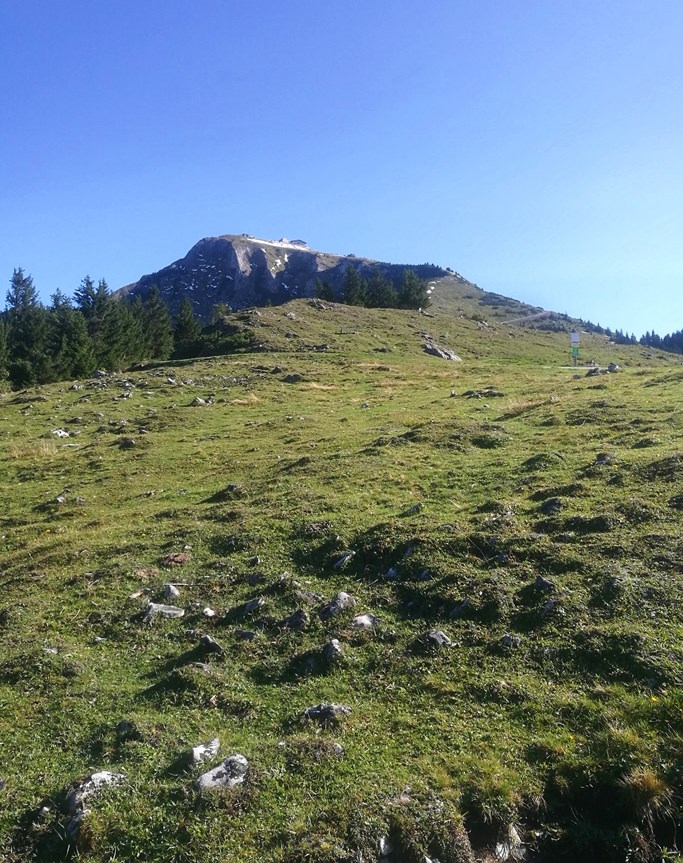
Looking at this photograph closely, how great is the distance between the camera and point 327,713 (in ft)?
25.2

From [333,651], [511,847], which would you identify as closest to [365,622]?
[333,651]

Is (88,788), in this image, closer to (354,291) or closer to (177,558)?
(177,558)

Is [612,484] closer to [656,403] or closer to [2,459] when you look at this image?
[656,403]

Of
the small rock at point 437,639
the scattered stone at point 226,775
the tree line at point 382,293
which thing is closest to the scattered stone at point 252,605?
the small rock at point 437,639

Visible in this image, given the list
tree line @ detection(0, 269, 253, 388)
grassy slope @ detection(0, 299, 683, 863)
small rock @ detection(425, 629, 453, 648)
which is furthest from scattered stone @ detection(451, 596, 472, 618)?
tree line @ detection(0, 269, 253, 388)

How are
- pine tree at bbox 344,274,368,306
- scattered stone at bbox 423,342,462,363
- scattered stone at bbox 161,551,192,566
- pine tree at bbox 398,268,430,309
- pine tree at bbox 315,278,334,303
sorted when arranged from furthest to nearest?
pine tree at bbox 398,268,430,309, pine tree at bbox 315,278,334,303, pine tree at bbox 344,274,368,306, scattered stone at bbox 423,342,462,363, scattered stone at bbox 161,551,192,566

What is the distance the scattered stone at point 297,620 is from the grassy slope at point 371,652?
15 centimetres

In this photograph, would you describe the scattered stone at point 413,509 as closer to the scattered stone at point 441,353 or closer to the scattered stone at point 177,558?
the scattered stone at point 177,558

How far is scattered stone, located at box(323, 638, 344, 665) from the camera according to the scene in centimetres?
886

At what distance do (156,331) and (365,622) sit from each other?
8800 centimetres

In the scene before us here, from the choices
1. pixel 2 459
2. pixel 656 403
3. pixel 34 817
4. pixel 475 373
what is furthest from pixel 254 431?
pixel 475 373

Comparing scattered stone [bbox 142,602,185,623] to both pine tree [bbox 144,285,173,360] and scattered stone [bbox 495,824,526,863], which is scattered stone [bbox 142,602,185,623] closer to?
scattered stone [bbox 495,824,526,863]

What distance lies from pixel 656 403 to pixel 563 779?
1902 centimetres

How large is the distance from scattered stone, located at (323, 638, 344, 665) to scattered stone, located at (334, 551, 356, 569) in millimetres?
2794
